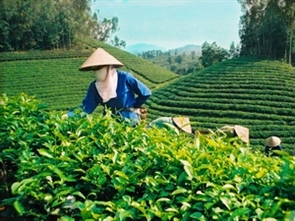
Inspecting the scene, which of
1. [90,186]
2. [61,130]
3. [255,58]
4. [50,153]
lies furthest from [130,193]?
[255,58]

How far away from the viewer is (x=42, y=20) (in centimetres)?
3878

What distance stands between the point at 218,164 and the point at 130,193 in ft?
1.14

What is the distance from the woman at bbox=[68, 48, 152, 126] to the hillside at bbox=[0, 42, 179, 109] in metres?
21.2

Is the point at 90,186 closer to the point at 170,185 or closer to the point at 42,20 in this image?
the point at 170,185

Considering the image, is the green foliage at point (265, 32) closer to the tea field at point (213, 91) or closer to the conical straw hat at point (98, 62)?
the tea field at point (213, 91)

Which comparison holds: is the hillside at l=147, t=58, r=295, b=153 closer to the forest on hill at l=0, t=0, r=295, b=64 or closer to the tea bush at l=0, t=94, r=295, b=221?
the forest on hill at l=0, t=0, r=295, b=64

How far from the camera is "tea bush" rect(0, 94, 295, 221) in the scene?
1376 mm

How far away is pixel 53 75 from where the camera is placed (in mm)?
32125

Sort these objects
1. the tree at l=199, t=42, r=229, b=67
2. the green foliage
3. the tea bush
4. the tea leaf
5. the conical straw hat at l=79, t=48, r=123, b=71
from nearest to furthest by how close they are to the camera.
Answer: the tea bush
the tea leaf
the conical straw hat at l=79, t=48, r=123, b=71
the green foliage
the tree at l=199, t=42, r=229, b=67

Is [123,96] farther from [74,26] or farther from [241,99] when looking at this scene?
[74,26]

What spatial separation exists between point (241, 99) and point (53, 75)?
1604 cm

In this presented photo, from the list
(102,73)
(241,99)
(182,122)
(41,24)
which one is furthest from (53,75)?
(182,122)

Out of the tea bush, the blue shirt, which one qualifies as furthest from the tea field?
the tea bush

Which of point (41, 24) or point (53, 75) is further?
point (41, 24)
